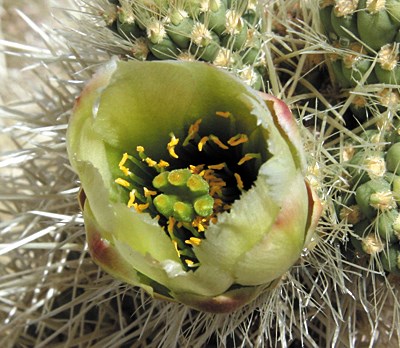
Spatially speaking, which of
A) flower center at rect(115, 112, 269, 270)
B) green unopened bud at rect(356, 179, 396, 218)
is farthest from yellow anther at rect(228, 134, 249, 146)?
green unopened bud at rect(356, 179, 396, 218)

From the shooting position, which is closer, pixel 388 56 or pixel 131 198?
pixel 131 198

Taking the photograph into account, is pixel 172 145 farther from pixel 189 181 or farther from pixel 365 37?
pixel 365 37

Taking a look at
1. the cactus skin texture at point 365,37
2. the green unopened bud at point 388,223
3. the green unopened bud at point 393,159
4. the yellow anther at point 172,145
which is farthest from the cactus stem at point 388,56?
the yellow anther at point 172,145

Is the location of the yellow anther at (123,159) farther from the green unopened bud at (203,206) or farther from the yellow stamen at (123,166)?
the green unopened bud at (203,206)

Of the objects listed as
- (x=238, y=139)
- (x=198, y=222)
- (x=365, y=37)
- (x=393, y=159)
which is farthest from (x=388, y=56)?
(x=198, y=222)

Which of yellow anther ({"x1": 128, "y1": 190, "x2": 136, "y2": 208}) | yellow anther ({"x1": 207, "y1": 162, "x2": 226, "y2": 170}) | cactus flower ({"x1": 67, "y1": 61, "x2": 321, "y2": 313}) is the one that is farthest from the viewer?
yellow anther ({"x1": 207, "y1": 162, "x2": 226, "y2": 170})

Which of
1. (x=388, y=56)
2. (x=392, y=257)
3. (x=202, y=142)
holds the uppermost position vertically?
(x=388, y=56)

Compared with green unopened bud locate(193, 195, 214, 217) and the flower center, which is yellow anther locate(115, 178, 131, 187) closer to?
the flower center

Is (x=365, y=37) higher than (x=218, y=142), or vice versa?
(x=365, y=37)
